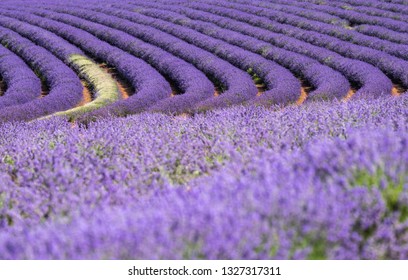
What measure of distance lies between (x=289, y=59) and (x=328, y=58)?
1213mm

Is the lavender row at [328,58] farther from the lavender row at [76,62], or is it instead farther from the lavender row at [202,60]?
the lavender row at [76,62]

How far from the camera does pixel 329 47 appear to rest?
2097 centimetres

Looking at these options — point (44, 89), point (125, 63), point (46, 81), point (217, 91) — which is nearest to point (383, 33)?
point (217, 91)

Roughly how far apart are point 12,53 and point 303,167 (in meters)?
21.2

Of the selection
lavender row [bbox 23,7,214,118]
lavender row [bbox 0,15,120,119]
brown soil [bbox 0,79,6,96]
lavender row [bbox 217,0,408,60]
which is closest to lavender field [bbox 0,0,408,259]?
lavender row [bbox 23,7,214,118]

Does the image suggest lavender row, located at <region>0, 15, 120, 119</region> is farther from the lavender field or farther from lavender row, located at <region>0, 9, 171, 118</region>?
the lavender field

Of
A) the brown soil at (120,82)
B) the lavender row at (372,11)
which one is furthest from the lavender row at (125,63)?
the lavender row at (372,11)

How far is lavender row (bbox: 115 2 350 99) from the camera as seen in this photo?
15.0m

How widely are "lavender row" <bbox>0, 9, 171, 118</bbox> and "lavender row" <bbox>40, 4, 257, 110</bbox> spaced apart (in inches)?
63.7

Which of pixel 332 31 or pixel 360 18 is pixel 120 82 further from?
pixel 360 18

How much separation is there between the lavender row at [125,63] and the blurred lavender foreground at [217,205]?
975 centimetres

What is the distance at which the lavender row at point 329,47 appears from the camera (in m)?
17.5
